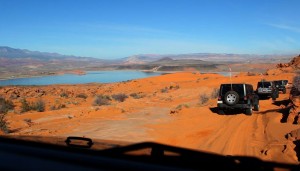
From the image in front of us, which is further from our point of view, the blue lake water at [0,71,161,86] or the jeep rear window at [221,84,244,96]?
the blue lake water at [0,71,161,86]

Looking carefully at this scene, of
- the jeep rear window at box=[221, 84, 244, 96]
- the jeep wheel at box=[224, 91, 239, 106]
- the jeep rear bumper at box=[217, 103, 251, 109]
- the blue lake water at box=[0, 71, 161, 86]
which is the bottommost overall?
the blue lake water at box=[0, 71, 161, 86]

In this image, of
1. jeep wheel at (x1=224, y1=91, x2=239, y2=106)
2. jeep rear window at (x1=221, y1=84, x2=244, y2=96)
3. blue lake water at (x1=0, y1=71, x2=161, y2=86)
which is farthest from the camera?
blue lake water at (x1=0, y1=71, x2=161, y2=86)

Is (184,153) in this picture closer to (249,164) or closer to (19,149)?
(249,164)

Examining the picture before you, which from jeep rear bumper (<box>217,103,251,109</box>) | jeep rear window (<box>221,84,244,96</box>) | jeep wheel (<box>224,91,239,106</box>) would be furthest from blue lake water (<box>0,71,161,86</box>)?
jeep wheel (<box>224,91,239,106</box>)

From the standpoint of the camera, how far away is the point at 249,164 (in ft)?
9.55

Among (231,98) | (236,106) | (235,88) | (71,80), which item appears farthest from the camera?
(71,80)

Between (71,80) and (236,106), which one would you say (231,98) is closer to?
(236,106)

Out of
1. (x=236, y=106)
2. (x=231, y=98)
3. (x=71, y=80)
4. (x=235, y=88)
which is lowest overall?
(x=71, y=80)

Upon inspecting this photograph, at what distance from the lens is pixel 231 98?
59.0ft

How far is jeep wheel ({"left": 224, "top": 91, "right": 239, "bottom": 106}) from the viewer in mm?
17845

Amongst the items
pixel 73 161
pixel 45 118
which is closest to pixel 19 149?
pixel 73 161

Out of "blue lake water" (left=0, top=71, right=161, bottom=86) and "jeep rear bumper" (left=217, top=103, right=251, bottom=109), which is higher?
"jeep rear bumper" (left=217, top=103, right=251, bottom=109)

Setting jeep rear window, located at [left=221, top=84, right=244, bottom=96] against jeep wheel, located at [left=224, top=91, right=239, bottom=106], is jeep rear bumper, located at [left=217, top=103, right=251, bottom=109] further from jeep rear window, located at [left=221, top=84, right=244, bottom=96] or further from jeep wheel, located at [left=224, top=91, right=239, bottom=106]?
jeep rear window, located at [left=221, top=84, right=244, bottom=96]

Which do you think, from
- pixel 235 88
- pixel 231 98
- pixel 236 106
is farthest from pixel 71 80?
pixel 236 106
